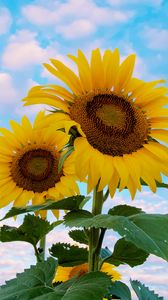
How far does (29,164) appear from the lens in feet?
14.5

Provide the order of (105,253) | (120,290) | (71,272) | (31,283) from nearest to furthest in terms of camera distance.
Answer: (31,283)
(120,290)
(105,253)
(71,272)

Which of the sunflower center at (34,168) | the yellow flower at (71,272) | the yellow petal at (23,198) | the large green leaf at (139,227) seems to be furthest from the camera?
the sunflower center at (34,168)

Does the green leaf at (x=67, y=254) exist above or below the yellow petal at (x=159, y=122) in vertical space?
below

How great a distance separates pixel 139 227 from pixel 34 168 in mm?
2196

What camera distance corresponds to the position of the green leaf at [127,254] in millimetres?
2844

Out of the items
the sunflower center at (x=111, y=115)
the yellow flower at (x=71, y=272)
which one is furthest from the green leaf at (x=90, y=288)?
the yellow flower at (x=71, y=272)

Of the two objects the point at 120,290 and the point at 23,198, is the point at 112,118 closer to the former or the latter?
the point at 120,290

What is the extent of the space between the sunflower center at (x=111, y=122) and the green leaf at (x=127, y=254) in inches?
20.6

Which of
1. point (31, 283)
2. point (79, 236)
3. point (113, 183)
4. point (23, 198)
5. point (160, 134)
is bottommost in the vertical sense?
point (31, 283)

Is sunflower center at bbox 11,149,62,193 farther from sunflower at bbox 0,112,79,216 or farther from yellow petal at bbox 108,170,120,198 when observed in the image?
yellow petal at bbox 108,170,120,198

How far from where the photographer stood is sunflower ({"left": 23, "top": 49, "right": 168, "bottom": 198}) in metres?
Answer: 2.76

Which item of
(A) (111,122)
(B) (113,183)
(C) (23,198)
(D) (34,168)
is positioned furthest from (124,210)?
(D) (34,168)

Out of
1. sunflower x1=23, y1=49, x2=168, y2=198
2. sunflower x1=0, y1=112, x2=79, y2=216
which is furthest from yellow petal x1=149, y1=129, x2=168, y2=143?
sunflower x1=0, y1=112, x2=79, y2=216

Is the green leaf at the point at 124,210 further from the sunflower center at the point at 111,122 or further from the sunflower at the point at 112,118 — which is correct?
the sunflower center at the point at 111,122
